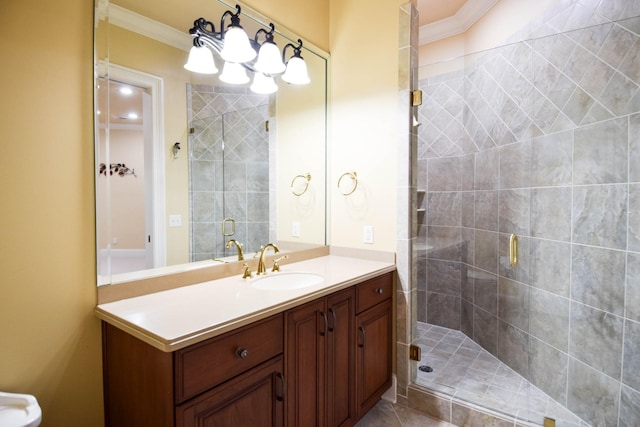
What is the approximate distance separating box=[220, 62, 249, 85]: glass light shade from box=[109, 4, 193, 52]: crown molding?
8.4 inches

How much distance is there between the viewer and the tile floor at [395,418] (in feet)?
6.20

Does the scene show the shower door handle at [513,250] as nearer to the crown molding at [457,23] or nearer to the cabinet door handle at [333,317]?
the cabinet door handle at [333,317]

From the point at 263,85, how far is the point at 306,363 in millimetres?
1555

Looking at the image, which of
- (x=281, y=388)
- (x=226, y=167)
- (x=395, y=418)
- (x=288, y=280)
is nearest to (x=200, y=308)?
(x=281, y=388)

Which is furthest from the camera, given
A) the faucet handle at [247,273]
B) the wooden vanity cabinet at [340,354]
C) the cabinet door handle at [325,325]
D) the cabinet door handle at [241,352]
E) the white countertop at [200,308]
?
the faucet handle at [247,273]

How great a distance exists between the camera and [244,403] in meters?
1.16

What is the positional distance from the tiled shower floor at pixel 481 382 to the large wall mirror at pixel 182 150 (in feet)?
4.00

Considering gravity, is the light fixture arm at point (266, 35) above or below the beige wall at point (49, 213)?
above

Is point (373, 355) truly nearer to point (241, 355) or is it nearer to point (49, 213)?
point (241, 355)

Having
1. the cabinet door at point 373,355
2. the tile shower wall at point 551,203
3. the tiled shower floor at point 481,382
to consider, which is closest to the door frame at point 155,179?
the cabinet door at point 373,355

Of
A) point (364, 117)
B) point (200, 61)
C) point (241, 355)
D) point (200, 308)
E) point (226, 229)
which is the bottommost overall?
point (241, 355)

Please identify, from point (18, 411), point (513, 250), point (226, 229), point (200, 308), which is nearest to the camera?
point (18, 411)

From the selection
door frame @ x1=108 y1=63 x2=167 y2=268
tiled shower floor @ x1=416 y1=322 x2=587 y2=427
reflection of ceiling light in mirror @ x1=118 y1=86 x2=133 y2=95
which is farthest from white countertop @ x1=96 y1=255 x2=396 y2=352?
tiled shower floor @ x1=416 y1=322 x2=587 y2=427

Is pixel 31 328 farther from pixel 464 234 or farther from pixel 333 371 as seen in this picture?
pixel 464 234
